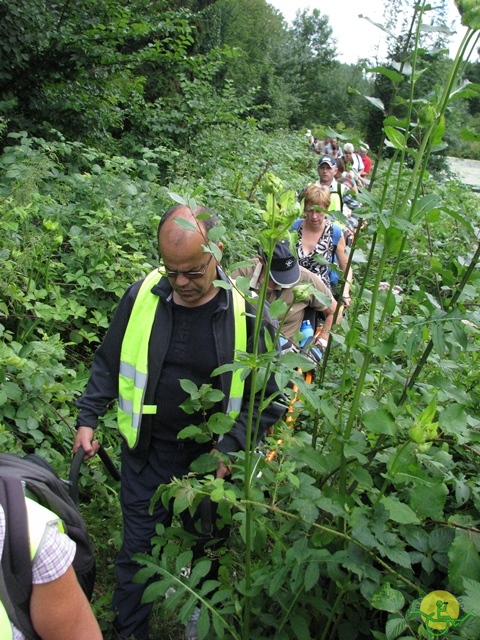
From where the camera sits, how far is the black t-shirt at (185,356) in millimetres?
2508

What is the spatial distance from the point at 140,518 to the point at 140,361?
74 cm

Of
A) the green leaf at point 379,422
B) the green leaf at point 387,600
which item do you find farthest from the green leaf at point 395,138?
the green leaf at point 387,600

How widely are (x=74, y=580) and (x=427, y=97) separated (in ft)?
5.04

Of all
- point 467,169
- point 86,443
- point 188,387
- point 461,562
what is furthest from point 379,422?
point 467,169

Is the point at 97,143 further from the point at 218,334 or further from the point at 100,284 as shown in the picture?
the point at 218,334

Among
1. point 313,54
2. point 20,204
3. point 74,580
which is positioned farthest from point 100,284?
point 313,54

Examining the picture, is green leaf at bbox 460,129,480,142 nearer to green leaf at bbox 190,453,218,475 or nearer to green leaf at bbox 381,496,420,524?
green leaf at bbox 381,496,420,524

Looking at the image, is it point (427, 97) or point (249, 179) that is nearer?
point (427, 97)

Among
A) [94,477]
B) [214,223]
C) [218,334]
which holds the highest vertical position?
[214,223]

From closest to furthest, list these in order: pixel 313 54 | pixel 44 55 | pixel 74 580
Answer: pixel 74 580, pixel 44 55, pixel 313 54

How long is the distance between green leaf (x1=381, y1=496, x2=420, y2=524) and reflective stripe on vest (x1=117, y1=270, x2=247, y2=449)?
1.05 meters

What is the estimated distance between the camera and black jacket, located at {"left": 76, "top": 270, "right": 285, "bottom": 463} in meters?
2.46

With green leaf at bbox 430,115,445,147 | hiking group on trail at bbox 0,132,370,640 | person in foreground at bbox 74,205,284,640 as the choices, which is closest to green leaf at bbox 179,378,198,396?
hiking group on trail at bbox 0,132,370,640

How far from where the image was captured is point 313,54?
189 feet
